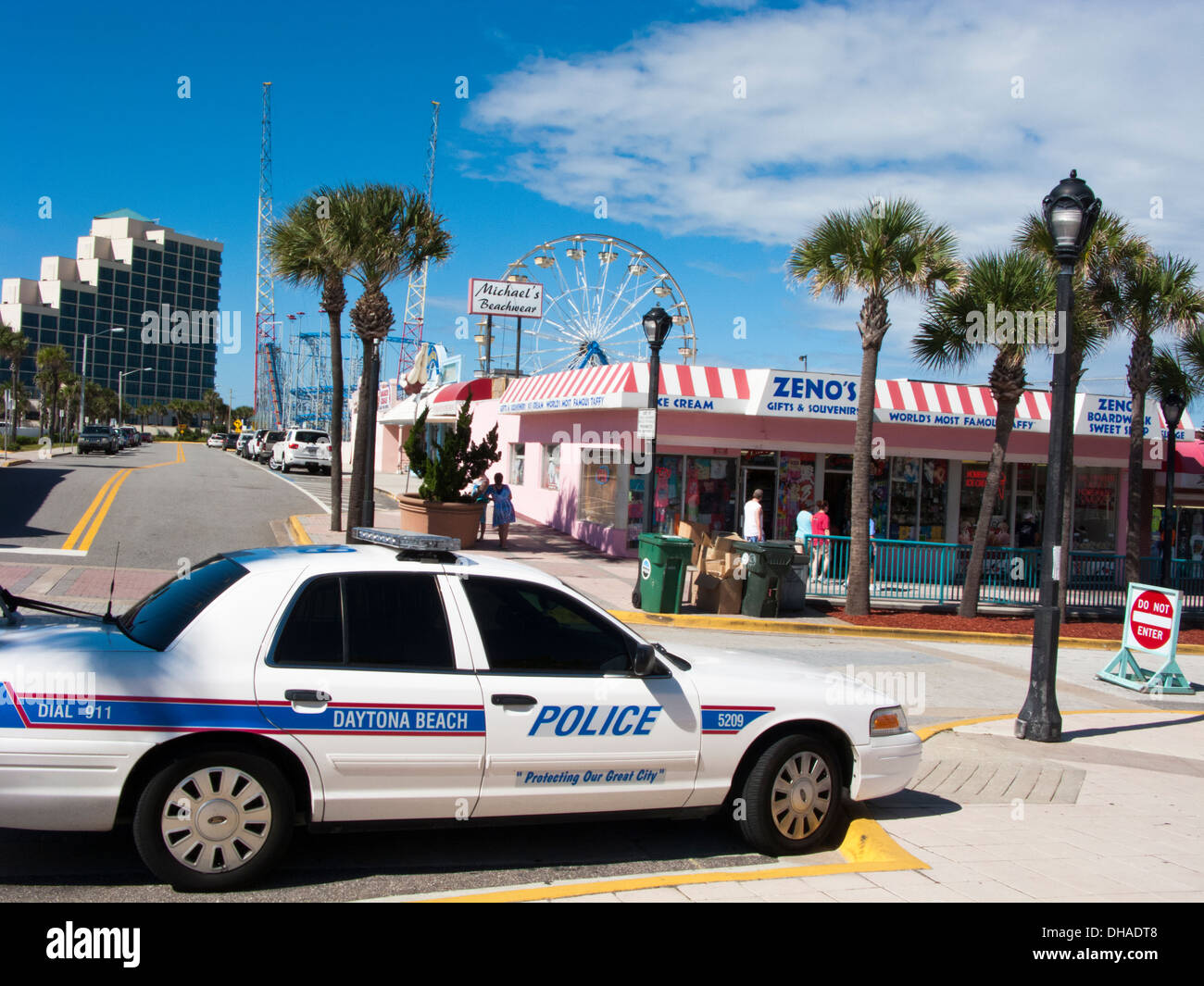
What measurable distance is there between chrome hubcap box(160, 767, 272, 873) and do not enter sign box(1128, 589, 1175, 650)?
10.8 m

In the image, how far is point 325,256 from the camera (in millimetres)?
21016

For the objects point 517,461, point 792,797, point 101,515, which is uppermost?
point 517,461

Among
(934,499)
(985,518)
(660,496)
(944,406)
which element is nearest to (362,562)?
(985,518)

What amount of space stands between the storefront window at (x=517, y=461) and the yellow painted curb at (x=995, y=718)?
19.2 meters

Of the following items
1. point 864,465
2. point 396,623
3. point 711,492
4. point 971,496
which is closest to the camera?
point 396,623

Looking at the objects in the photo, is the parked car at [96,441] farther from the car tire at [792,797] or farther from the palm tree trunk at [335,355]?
the car tire at [792,797]

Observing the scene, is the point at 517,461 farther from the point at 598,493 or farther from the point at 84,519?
the point at 84,519

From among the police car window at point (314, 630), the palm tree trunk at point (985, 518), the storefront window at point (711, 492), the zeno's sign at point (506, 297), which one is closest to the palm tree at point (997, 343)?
the palm tree trunk at point (985, 518)

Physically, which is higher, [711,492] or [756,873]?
[711,492]

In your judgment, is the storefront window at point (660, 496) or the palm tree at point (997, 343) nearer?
the palm tree at point (997, 343)

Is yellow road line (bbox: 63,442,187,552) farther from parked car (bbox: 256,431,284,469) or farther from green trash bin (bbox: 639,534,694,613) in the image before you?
parked car (bbox: 256,431,284,469)

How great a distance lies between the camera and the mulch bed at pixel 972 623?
1634 cm

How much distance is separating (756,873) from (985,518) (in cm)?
1335
